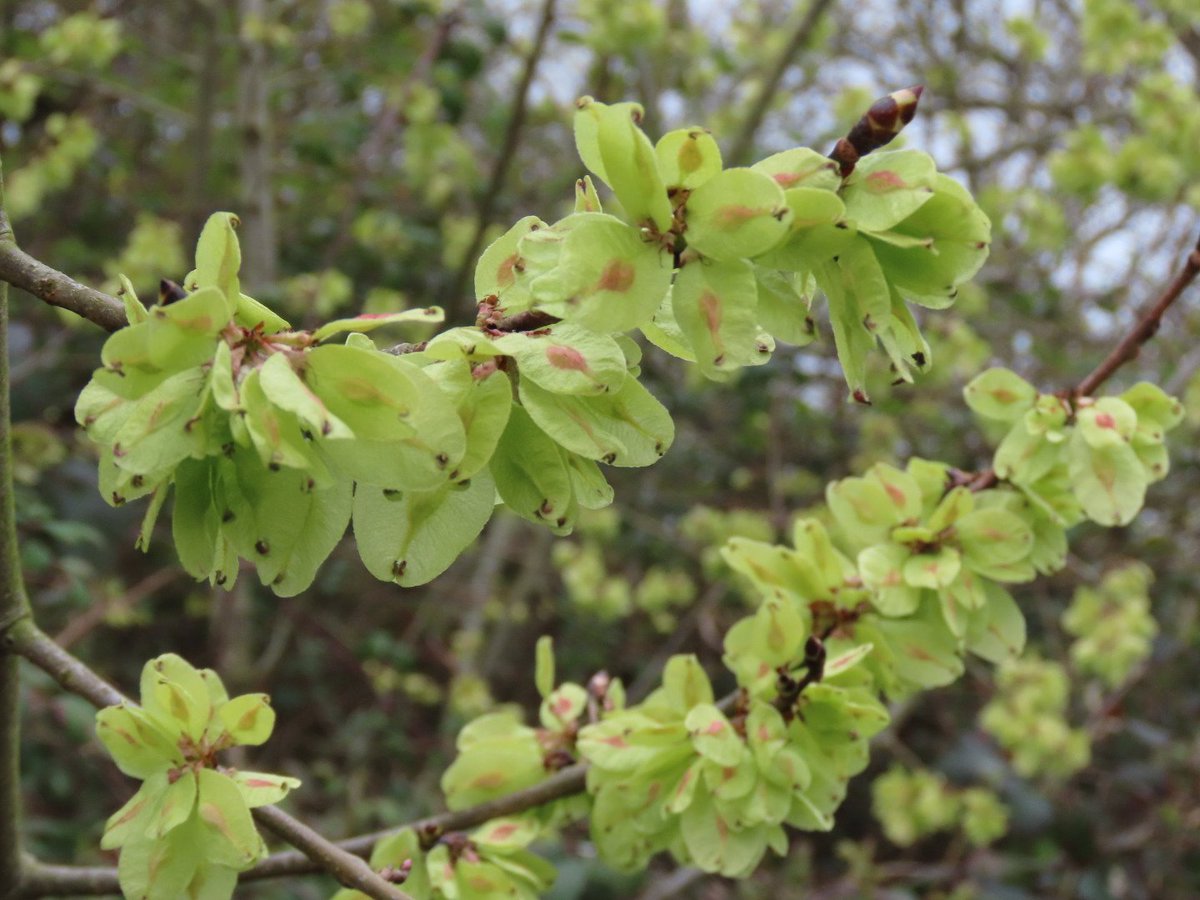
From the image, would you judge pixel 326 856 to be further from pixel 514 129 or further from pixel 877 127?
pixel 514 129

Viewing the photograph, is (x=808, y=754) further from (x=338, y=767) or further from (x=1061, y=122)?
(x=1061, y=122)

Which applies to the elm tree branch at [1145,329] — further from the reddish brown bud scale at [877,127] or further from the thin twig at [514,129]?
the thin twig at [514,129]

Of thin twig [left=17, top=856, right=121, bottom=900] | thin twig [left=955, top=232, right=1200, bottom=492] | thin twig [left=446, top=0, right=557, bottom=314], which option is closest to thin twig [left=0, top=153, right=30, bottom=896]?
thin twig [left=17, top=856, right=121, bottom=900]

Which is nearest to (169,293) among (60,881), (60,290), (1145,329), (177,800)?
(60,290)

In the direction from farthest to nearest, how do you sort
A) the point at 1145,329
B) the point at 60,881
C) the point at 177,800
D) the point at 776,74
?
the point at 776,74 → the point at 1145,329 → the point at 60,881 → the point at 177,800

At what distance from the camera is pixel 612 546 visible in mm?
3893

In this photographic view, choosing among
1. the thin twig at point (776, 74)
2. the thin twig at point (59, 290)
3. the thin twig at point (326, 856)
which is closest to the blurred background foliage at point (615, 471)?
the thin twig at point (776, 74)

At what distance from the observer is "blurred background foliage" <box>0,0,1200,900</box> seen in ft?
9.30

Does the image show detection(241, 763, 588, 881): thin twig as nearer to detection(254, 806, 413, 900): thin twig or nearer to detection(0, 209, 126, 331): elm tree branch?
detection(254, 806, 413, 900): thin twig

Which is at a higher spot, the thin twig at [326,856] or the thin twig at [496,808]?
the thin twig at [326,856]

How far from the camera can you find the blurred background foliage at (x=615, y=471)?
2.83 m

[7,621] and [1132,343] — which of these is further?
[1132,343]

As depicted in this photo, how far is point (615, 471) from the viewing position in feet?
12.2

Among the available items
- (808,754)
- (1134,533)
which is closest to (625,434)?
(808,754)
